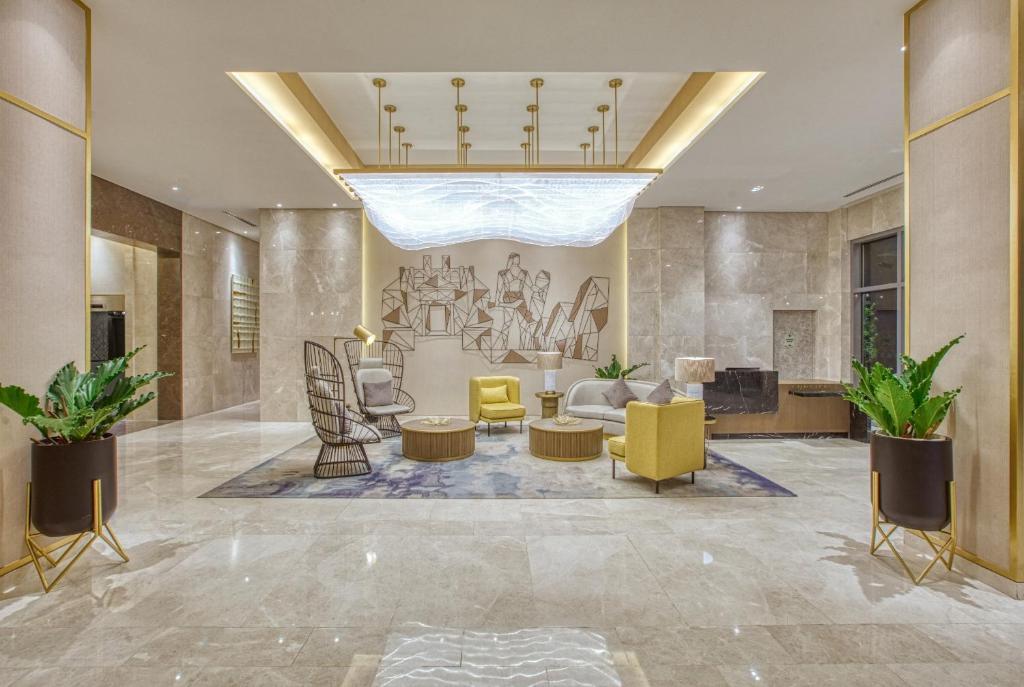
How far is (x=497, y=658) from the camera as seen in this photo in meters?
2.27

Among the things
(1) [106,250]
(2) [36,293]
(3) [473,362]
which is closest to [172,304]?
(1) [106,250]

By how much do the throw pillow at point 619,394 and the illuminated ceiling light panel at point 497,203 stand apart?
7.69ft

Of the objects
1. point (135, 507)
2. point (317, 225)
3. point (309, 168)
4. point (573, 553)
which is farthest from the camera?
point (317, 225)

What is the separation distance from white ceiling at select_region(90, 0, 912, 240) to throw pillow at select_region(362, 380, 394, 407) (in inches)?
134

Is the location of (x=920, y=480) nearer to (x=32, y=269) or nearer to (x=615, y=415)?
(x=615, y=415)

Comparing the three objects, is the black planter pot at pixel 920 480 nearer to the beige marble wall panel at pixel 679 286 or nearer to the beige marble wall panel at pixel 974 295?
the beige marble wall panel at pixel 974 295

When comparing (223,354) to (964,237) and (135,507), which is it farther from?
(964,237)

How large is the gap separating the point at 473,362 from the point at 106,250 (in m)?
7.01

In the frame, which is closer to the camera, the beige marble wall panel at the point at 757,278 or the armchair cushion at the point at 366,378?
the armchair cushion at the point at 366,378

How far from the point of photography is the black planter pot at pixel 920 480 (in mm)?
2951

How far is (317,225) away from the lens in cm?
884

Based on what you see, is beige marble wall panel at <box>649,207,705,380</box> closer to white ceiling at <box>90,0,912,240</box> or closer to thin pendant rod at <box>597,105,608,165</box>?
thin pendant rod at <box>597,105,608,165</box>

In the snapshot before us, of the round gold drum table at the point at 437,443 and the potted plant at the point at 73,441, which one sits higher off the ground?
the potted plant at the point at 73,441

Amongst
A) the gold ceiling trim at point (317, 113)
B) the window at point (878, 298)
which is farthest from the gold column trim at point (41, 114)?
the window at point (878, 298)
